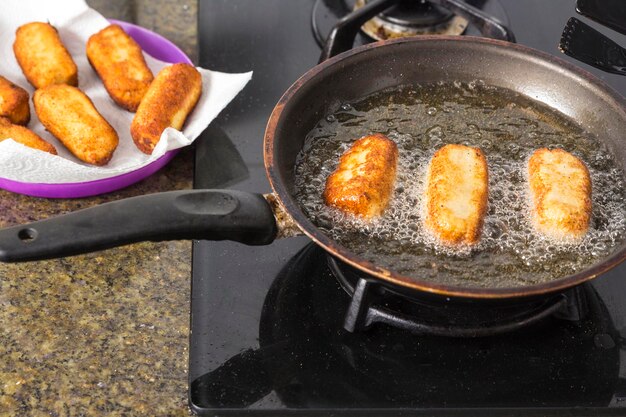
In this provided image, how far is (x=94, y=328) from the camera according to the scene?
1265 millimetres

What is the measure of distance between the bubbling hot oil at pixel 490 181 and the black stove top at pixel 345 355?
0.50ft

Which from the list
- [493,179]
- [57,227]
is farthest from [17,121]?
[493,179]

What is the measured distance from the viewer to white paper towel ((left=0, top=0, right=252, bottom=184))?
136 centimetres

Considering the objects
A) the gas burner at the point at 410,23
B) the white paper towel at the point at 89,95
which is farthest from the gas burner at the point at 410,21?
the white paper towel at the point at 89,95

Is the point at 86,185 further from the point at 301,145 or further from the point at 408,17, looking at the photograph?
the point at 408,17

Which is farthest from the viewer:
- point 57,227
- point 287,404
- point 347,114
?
→ point 347,114

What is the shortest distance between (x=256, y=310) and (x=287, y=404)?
0.19 metres

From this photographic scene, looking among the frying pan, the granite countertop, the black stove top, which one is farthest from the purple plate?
the frying pan

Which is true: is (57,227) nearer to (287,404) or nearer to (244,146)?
(287,404)

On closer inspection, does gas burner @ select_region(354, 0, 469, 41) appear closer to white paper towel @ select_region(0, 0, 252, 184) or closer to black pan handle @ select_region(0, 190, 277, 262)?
white paper towel @ select_region(0, 0, 252, 184)

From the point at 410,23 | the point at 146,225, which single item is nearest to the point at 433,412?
the point at 146,225

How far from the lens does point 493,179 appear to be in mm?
1310

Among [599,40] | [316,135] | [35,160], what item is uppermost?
[599,40]

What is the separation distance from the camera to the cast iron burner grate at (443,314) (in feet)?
3.97
